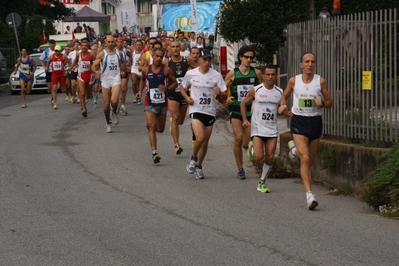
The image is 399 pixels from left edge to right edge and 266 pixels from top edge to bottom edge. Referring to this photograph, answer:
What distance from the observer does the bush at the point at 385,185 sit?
10.6 meters

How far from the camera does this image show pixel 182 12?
62344mm

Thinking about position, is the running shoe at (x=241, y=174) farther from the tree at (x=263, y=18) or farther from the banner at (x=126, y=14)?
the banner at (x=126, y=14)

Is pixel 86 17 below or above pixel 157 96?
above

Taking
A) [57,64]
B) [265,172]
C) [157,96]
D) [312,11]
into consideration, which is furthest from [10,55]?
[265,172]

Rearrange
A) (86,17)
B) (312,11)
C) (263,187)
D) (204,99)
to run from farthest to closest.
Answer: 1. (86,17)
2. (312,11)
3. (204,99)
4. (263,187)

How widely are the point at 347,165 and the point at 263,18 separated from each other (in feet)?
39.8

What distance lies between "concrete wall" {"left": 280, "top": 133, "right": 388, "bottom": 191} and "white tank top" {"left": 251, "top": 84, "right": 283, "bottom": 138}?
894mm

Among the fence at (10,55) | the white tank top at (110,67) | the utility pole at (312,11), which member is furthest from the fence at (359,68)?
the fence at (10,55)

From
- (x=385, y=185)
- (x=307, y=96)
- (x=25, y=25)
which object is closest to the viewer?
(x=385, y=185)

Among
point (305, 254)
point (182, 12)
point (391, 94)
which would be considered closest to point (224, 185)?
point (391, 94)

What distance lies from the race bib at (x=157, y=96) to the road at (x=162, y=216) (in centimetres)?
98

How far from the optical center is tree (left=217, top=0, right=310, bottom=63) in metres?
24.1

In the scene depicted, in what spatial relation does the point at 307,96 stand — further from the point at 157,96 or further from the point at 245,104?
Result: the point at 157,96

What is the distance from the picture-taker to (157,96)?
15727 mm
